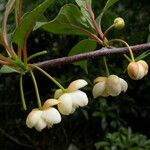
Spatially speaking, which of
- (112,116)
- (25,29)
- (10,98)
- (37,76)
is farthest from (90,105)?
(25,29)

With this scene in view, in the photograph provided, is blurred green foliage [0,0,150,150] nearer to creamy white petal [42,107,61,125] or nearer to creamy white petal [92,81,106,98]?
creamy white petal [92,81,106,98]

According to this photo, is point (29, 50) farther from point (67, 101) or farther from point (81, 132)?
point (67, 101)

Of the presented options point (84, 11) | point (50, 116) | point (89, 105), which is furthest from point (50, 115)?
point (89, 105)

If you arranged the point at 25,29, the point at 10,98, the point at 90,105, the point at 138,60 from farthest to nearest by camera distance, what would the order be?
the point at 10,98 → the point at 90,105 → the point at 138,60 → the point at 25,29

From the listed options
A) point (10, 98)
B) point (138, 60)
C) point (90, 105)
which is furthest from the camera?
point (10, 98)

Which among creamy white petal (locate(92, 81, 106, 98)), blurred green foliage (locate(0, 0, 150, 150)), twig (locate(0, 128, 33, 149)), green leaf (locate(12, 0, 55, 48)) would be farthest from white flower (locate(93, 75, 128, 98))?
twig (locate(0, 128, 33, 149))
